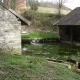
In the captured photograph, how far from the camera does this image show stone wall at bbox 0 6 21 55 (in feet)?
43.9

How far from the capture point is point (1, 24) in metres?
13.4

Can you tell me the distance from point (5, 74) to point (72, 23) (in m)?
16.6

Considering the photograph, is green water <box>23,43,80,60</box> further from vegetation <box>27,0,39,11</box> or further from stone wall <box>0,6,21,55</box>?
vegetation <box>27,0,39,11</box>

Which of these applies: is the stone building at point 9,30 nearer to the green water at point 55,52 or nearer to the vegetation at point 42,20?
the green water at point 55,52

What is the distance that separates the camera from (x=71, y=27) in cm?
2486

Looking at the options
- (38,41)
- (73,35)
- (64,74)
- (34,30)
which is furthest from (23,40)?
(64,74)

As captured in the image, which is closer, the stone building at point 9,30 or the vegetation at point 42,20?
A: the stone building at point 9,30

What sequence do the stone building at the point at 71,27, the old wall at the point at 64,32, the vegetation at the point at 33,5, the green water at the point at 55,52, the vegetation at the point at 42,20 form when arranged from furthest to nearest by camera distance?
the vegetation at the point at 33,5
the vegetation at the point at 42,20
the old wall at the point at 64,32
the stone building at the point at 71,27
the green water at the point at 55,52

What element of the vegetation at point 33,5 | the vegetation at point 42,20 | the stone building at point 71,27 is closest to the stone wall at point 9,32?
the stone building at point 71,27

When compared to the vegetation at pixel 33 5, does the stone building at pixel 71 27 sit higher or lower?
lower

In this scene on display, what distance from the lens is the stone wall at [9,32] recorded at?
43.9ft

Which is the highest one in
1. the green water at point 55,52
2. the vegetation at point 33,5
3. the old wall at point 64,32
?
the vegetation at point 33,5

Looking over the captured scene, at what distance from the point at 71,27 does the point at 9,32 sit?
40.7 feet

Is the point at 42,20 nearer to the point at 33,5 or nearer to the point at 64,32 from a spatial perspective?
the point at 33,5
